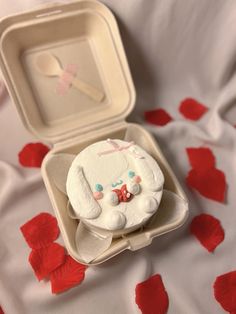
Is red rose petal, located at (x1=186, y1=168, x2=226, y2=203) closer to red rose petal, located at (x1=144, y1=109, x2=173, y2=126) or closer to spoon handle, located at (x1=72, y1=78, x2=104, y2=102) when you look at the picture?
red rose petal, located at (x1=144, y1=109, x2=173, y2=126)

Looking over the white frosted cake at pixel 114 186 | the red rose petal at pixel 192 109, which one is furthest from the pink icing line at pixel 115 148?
the red rose petal at pixel 192 109

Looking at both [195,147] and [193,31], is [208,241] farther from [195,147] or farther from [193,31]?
[193,31]

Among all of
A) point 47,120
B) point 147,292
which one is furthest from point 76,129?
point 147,292

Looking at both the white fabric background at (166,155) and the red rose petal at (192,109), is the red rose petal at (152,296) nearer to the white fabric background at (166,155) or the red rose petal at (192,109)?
the white fabric background at (166,155)

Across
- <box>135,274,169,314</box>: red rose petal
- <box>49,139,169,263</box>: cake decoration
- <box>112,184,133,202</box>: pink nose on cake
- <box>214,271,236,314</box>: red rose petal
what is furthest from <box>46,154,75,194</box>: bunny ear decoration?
<box>214,271,236,314</box>: red rose petal

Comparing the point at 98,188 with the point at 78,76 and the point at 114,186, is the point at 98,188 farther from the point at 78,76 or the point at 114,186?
the point at 78,76
